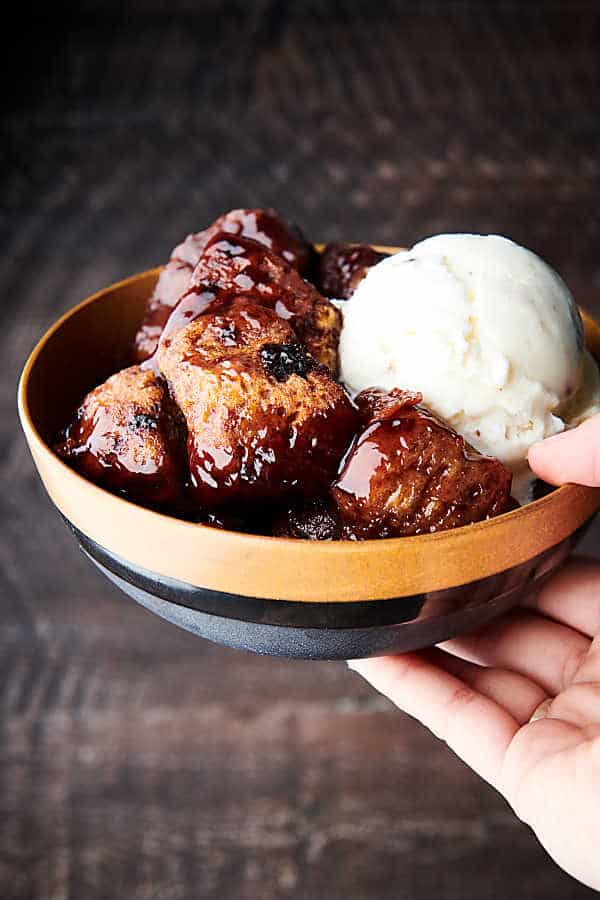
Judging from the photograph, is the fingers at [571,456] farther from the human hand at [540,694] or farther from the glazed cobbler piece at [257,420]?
the glazed cobbler piece at [257,420]

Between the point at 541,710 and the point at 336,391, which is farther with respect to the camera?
the point at 541,710

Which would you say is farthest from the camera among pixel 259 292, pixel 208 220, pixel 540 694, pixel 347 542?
pixel 208 220

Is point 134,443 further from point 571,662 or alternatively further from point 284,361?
point 571,662

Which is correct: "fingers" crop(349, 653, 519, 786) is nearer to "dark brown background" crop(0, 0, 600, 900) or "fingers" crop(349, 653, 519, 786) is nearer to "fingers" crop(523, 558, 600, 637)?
"fingers" crop(523, 558, 600, 637)

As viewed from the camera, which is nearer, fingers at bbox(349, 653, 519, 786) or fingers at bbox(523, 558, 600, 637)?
fingers at bbox(349, 653, 519, 786)

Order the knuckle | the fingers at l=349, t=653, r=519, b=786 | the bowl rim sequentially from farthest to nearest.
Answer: the knuckle, the fingers at l=349, t=653, r=519, b=786, the bowl rim

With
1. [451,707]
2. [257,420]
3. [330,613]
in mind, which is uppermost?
[257,420]

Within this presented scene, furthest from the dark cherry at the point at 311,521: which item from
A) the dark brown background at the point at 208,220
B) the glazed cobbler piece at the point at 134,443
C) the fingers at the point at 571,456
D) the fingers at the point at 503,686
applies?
the dark brown background at the point at 208,220

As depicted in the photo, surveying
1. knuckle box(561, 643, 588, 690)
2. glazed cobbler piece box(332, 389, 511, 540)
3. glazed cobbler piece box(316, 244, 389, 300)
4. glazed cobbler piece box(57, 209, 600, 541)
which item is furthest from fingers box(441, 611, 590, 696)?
glazed cobbler piece box(316, 244, 389, 300)

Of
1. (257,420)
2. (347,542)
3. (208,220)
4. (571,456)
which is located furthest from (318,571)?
(208,220)
